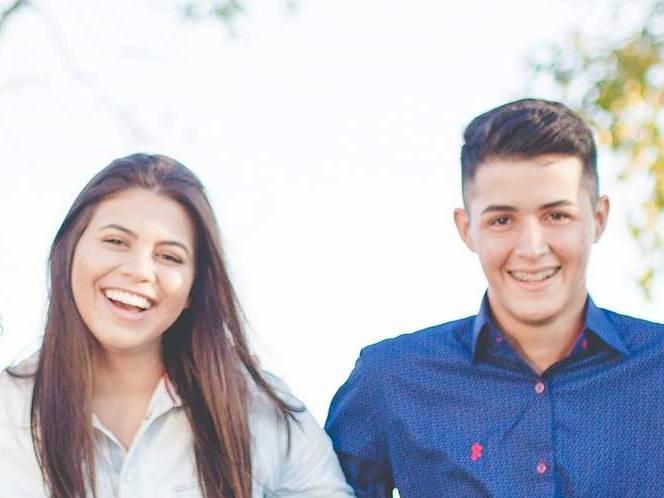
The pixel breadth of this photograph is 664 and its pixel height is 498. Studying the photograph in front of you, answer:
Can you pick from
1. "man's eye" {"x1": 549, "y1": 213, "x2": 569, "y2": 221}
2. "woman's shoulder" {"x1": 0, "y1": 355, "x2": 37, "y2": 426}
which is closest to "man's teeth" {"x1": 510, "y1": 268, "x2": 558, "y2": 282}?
"man's eye" {"x1": 549, "y1": 213, "x2": 569, "y2": 221}

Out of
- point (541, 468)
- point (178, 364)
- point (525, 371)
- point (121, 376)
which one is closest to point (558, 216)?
point (525, 371)

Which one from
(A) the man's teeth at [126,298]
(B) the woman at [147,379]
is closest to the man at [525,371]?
(B) the woman at [147,379]

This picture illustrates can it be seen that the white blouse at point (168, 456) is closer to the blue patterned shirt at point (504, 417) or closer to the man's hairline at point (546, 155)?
the blue patterned shirt at point (504, 417)

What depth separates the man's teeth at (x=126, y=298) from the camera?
364cm

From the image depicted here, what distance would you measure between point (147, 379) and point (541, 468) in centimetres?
106

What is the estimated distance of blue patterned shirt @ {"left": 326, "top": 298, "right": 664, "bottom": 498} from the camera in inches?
144

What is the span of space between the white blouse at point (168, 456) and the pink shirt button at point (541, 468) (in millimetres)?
527

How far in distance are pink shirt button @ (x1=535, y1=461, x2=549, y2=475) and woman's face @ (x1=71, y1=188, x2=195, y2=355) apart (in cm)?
101

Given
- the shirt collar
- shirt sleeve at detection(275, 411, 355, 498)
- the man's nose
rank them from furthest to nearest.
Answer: shirt sleeve at detection(275, 411, 355, 498), the shirt collar, the man's nose

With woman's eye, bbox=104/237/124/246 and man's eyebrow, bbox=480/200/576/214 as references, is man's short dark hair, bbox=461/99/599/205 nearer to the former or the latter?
man's eyebrow, bbox=480/200/576/214

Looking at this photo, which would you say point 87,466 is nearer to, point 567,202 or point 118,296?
point 118,296

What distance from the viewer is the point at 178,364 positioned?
3.90m

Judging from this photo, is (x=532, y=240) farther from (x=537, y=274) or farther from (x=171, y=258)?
(x=171, y=258)

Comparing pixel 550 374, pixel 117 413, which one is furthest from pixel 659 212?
pixel 117 413
